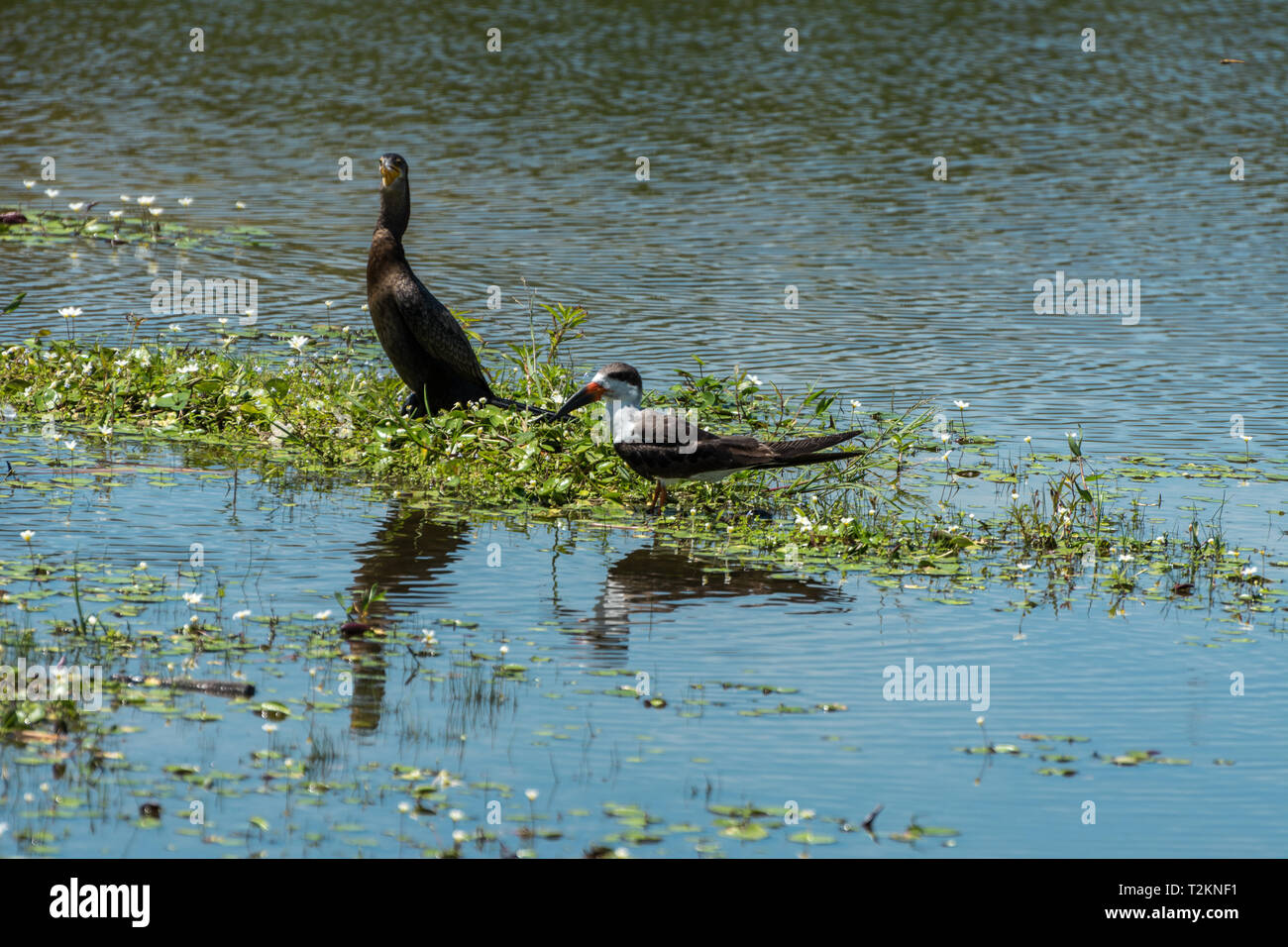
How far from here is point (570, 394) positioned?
1098 centimetres

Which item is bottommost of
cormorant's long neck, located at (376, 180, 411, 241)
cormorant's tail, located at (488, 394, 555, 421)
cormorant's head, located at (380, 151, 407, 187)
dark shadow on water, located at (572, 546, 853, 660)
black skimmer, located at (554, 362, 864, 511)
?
dark shadow on water, located at (572, 546, 853, 660)

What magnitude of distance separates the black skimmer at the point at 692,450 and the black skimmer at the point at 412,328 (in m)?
1.18

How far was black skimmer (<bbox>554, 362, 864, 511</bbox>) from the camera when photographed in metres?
9.34

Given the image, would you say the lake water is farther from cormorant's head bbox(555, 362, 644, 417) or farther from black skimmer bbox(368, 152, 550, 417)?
black skimmer bbox(368, 152, 550, 417)

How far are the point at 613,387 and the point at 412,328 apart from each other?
159 centimetres

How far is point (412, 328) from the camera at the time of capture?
10.7m

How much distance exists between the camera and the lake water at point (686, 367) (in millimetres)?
6086

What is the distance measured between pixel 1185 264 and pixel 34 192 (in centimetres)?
1316

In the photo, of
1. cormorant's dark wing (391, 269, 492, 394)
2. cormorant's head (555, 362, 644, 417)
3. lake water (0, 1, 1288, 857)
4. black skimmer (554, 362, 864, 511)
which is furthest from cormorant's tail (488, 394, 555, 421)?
lake water (0, 1, 1288, 857)

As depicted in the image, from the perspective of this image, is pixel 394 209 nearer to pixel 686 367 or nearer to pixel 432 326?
pixel 432 326

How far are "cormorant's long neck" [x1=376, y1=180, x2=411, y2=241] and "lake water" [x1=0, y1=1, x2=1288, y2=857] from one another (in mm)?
1859

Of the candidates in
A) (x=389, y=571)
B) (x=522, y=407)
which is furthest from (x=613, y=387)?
(x=389, y=571)
